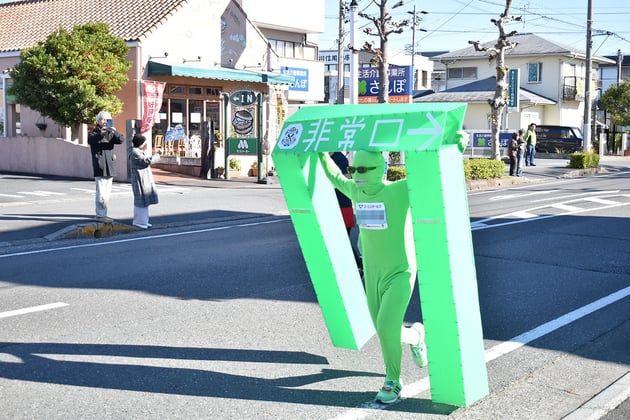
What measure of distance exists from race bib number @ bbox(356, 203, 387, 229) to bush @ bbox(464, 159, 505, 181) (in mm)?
18524

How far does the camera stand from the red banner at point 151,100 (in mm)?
23672

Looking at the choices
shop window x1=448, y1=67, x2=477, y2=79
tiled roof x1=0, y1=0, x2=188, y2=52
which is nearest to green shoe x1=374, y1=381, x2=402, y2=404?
tiled roof x1=0, y1=0, x2=188, y2=52

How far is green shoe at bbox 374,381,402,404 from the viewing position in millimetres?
5039

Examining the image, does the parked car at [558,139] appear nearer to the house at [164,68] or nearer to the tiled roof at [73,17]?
the house at [164,68]

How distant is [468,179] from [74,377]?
19133 millimetres

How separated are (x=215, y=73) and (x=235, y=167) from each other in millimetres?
3566

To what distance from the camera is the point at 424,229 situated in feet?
15.2

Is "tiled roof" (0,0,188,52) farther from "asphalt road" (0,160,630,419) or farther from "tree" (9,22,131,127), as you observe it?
"asphalt road" (0,160,630,419)

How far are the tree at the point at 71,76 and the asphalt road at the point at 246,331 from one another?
10.1 meters

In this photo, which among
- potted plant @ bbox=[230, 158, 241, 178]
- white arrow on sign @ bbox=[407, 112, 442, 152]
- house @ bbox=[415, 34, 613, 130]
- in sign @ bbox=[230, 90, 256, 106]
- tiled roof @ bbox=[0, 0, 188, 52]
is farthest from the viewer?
house @ bbox=[415, 34, 613, 130]

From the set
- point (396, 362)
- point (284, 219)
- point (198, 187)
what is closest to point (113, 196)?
point (198, 187)

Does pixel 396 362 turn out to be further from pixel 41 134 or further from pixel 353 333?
pixel 41 134

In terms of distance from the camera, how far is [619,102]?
51.8m

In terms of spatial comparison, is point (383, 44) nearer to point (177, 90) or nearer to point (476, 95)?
point (177, 90)
